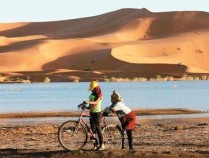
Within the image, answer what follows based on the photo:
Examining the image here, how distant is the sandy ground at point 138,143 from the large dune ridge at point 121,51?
67.7 meters

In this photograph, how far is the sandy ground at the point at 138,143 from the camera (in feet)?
47.4

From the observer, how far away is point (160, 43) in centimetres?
13300

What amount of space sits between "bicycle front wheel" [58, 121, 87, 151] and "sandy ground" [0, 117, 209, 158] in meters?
0.19

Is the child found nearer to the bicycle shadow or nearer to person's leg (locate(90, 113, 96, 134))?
person's leg (locate(90, 113, 96, 134))

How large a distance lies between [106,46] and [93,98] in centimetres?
11883

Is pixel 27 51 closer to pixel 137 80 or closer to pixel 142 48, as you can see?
pixel 142 48

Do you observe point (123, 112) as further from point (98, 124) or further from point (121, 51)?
point (121, 51)

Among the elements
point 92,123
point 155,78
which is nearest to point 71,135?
point 92,123

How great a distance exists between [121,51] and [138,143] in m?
109

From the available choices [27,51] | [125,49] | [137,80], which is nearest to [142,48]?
[125,49]

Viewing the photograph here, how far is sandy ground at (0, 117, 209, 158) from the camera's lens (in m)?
14.4

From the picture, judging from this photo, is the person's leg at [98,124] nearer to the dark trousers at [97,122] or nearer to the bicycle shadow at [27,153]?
the dark trousers at [97,122]

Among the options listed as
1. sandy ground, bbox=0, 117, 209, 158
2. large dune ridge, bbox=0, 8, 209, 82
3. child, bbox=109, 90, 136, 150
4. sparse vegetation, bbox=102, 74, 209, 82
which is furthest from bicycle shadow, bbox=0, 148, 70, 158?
large dune ridge, bbox=0, 8, 209, 82

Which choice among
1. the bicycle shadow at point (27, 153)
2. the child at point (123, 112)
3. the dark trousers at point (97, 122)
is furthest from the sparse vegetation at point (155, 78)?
the bicycle shadow at point (27, 153)
